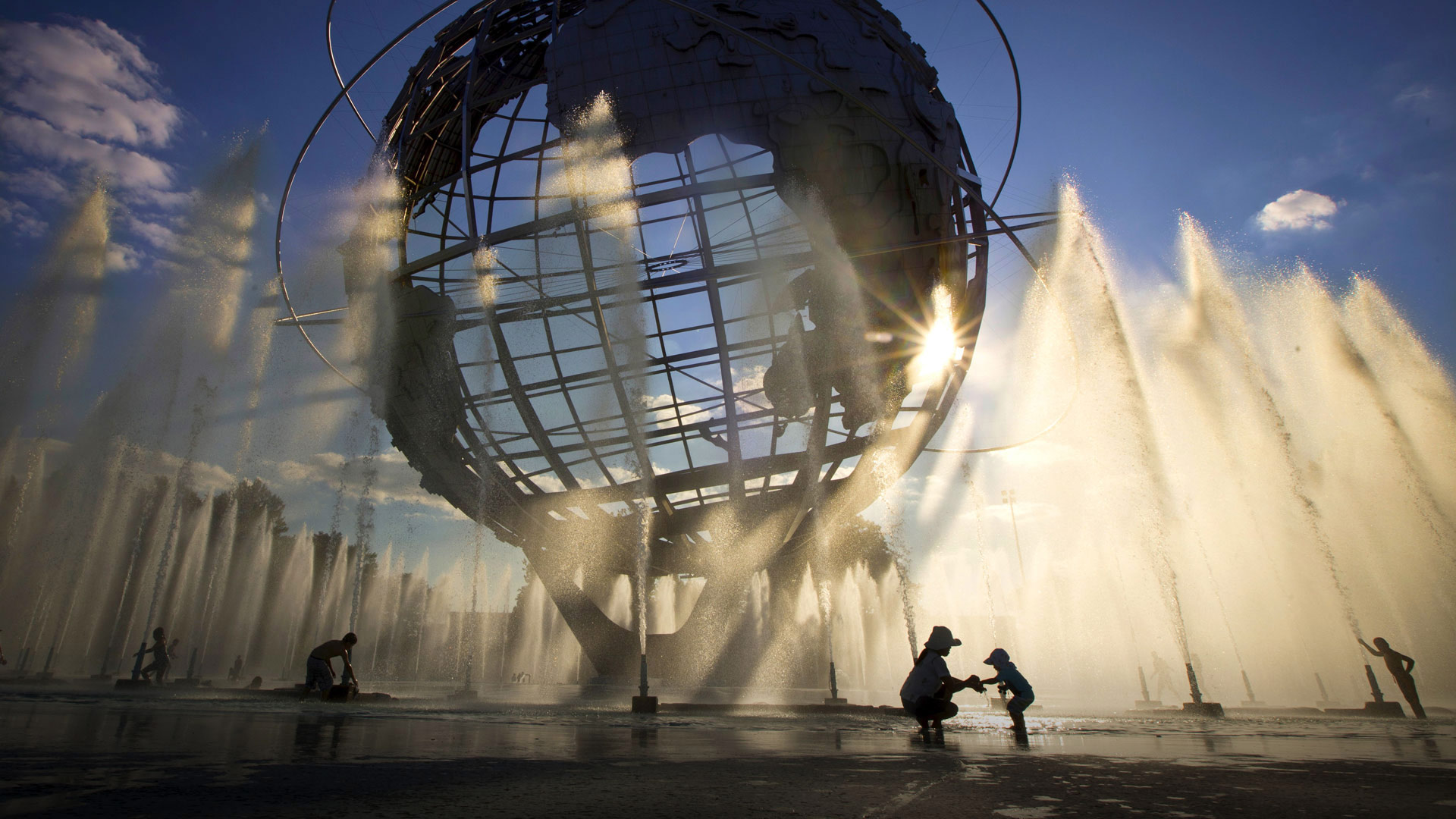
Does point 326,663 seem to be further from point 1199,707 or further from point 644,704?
point 1199,707

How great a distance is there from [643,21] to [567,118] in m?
1.63

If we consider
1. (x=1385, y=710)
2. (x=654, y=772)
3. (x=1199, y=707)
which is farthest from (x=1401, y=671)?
(x=654, y=772)

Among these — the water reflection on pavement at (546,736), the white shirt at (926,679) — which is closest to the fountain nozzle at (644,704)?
the water reflection on pavement at (546,736)

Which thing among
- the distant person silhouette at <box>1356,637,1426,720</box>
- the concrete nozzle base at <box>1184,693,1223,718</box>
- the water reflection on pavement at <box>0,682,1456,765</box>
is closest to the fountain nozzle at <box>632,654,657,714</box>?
the water reflection on pavement at <box>0,682,1456,765</box>

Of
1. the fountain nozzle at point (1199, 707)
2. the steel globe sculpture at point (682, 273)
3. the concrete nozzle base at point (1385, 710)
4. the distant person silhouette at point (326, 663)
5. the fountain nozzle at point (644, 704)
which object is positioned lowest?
the concrete nozzle base at point (1385, 710)

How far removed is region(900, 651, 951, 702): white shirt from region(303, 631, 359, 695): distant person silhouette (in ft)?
17.2

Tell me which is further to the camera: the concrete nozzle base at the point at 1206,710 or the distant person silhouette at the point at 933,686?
the concrete nozzle base at the point at 1206,710

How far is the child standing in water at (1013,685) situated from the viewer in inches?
144

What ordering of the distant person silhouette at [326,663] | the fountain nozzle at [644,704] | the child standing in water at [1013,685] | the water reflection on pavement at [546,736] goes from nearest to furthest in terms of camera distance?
the water reflection on pavement at [546,736]
the child standing in water at [1013,685]
the fountain nozzle at [644,704]
the distant person silhouette at [326,663]

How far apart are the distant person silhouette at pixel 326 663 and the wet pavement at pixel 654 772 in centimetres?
280

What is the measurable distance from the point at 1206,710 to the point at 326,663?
31.5 feet

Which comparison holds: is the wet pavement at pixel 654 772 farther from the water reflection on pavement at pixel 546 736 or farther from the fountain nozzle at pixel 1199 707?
the fountain nozzle at pixel 1199 707

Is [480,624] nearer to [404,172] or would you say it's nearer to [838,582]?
[838,582]

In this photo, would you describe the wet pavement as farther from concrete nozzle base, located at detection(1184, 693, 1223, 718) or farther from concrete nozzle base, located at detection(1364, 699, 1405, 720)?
concrete nozzle base, located at detection(1364, 699, 1405, 720)
